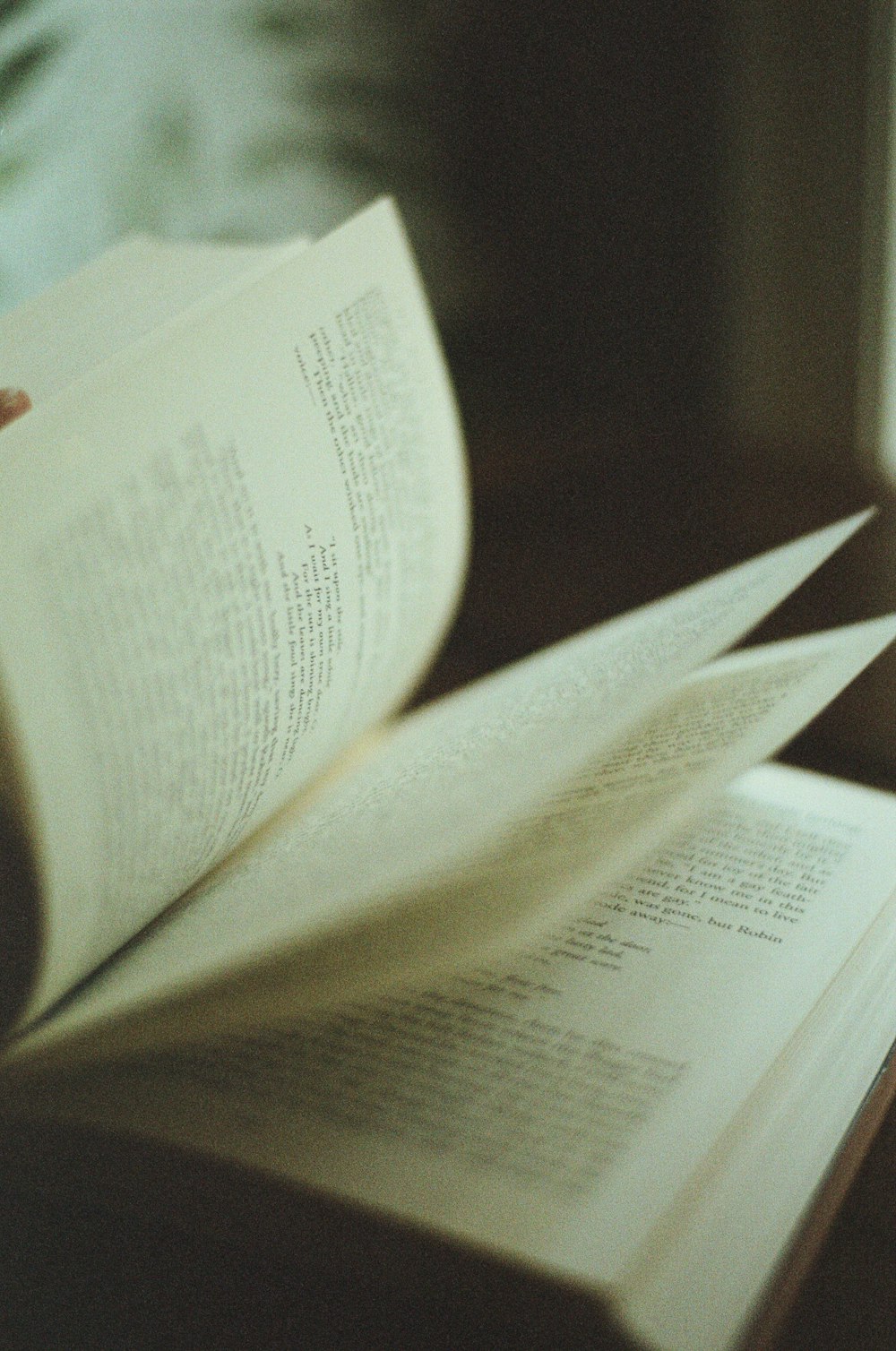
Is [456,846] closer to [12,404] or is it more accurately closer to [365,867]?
[365,867]

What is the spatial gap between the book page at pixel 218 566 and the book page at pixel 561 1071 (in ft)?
0.21

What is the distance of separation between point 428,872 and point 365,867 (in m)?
0.03

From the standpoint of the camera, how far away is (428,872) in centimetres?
31

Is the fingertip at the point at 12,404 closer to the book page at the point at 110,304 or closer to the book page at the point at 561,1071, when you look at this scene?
the book page at the point at 110,304

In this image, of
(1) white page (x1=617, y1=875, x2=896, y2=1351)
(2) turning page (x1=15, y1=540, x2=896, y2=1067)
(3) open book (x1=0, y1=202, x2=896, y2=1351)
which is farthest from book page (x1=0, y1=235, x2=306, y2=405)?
(1) white page (x1=617, y1=875, x2=896, y2=1351)

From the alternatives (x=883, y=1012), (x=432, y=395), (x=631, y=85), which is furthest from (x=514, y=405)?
(x=883, y=1012)

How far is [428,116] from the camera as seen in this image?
110 centimetres

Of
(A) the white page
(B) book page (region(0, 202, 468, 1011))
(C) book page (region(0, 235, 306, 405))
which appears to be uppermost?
(C) book page (region(0, 235, 306, 405))

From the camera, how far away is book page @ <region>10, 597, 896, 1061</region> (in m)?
0.30

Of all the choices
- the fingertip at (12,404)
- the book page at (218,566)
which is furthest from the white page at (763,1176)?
the fingertip at (12,404)

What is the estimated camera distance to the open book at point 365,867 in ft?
0.95

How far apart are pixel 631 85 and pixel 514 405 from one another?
25 centimetres

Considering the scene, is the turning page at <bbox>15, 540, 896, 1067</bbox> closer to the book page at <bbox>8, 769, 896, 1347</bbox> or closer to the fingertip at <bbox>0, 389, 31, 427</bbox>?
the book page at <bbox>8, 769, 896, 1347</bbox>

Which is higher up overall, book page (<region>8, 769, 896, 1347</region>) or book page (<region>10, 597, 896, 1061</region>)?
book page (<region>10, 597, 896, 1061</region>)
